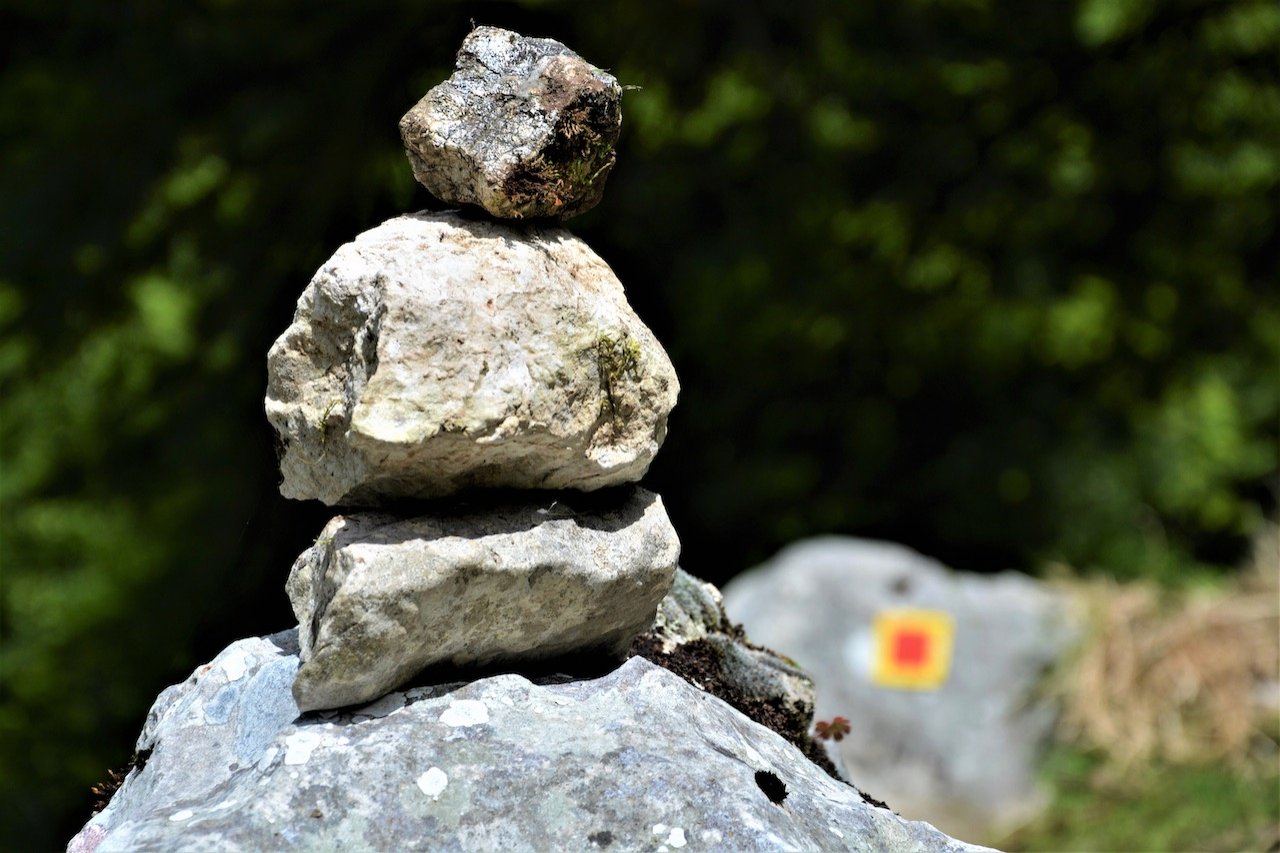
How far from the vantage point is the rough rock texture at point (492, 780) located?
170 centimetres

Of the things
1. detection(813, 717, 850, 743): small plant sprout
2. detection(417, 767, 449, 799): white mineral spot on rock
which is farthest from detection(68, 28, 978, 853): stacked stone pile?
detection(813, 717, 850, 743): small plant sprout

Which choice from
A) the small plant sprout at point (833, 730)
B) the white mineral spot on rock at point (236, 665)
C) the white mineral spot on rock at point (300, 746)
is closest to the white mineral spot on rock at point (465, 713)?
the white mineral spot on rock at point (300, 746)

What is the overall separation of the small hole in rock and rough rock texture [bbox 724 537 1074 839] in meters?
3.63

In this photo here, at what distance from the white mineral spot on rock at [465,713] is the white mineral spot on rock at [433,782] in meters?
0.09

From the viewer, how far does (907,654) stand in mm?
5566

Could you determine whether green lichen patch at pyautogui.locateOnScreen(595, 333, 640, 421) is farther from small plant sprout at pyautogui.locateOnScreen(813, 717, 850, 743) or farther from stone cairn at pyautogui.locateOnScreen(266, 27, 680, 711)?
small plant sprout at pyautogui.locateOnScreen(813, 717, 850, 743)

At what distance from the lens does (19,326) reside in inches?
188

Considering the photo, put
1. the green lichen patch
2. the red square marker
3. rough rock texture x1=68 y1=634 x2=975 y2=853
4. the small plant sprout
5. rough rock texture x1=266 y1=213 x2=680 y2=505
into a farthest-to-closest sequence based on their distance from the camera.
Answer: the red square marker, the small plant sprout, the green lichen patch, rough rock texture x1=266 y1=213 x2=680 y2=505, rough rock texture x1=68 y1=634 x2=975 y2=853

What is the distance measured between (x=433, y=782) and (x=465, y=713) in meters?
0.13

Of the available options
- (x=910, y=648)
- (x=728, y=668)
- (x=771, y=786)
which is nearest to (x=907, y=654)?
(x=910, y=648)

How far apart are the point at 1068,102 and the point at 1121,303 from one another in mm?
890

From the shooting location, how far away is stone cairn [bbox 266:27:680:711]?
1.81 meters

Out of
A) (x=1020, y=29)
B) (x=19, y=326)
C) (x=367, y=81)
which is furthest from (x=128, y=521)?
(x=1020, y=29)

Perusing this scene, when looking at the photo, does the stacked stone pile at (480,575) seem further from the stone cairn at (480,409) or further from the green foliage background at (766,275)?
the green foliage background at (766,275)
